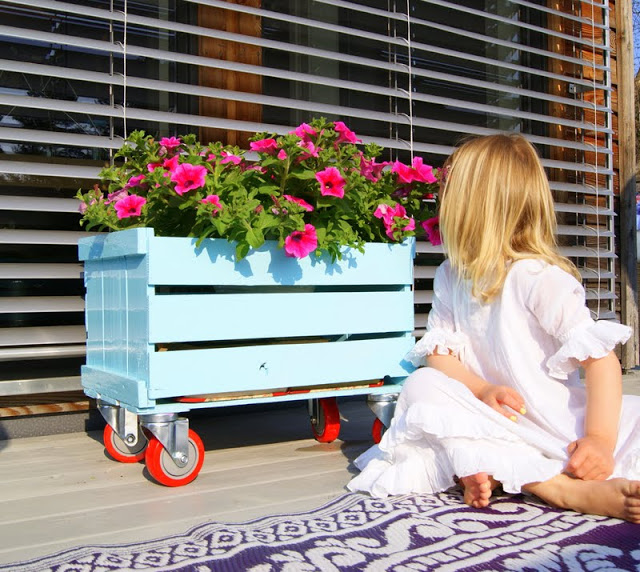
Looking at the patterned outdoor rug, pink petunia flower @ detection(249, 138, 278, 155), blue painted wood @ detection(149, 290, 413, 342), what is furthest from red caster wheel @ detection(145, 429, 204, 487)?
pink petunia flower @ detection(249, 138, 278, 155)

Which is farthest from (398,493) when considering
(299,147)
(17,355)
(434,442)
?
(17,355)

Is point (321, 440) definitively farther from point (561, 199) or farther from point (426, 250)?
point (561, 199)

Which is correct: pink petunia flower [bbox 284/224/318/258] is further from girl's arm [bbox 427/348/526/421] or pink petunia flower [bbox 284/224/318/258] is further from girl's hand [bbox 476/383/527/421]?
girl's hand [bbox 476/383/527/421]

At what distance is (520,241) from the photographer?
1.89 meters

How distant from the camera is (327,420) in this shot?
7.88 feet

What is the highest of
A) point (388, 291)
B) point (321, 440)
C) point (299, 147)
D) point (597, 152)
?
point (597, 152)

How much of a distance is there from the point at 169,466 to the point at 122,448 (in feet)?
1.23

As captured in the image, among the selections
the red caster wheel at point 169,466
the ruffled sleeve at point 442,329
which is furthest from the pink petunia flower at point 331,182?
the red caster wheel at point 169,466

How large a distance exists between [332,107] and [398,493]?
1652mm

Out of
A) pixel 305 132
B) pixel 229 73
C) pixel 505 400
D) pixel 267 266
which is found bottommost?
pixel 505 400

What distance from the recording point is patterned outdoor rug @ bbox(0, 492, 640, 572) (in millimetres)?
1275

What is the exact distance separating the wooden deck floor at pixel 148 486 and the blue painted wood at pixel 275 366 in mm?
241

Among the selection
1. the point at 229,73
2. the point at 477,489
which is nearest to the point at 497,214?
the point at 477,489

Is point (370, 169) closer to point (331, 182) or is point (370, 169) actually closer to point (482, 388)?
point (331, 182)
